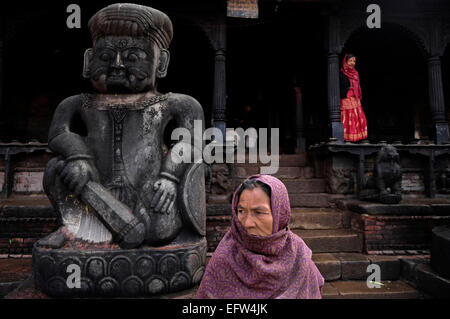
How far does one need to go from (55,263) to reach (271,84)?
10137mm

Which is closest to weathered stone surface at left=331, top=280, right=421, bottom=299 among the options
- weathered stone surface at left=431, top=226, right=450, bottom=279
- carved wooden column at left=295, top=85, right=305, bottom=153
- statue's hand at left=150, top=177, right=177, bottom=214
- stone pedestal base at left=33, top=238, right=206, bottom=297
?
weathered stone surface at left=431, top=226, right=450, bottom=279

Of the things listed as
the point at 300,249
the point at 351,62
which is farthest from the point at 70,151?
the point at 351,62

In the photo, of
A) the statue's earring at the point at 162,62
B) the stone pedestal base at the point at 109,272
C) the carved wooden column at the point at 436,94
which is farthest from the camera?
the carved wooden column at the point at 436,94

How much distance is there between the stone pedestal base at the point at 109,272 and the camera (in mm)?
1983

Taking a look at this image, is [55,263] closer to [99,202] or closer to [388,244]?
[99,202]

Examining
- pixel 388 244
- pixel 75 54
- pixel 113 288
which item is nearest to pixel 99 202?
pixel 113 288

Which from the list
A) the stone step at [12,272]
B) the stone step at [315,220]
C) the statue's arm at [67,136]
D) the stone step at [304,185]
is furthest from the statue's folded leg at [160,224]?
the stone step at [304,185]

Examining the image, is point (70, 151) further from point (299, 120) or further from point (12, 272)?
point (299, 120)

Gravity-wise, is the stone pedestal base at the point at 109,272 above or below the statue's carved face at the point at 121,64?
below

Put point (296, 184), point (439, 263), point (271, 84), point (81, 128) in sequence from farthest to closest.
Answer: point (271, 84)
point (296, 184)
point (439, 263)
point (81, 128)

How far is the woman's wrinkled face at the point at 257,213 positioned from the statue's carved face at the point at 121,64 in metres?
1.63

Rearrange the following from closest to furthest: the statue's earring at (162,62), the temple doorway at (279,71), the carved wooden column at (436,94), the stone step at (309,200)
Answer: the statue's earring at (162,62) → the stone step at (309,200) → the carved wooden column at (436,94) → the temple doorway at (279,71)

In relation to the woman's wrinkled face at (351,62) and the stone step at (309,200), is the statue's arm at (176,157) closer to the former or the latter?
the stone step at (309,200)

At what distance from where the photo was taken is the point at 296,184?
17.7 feet
